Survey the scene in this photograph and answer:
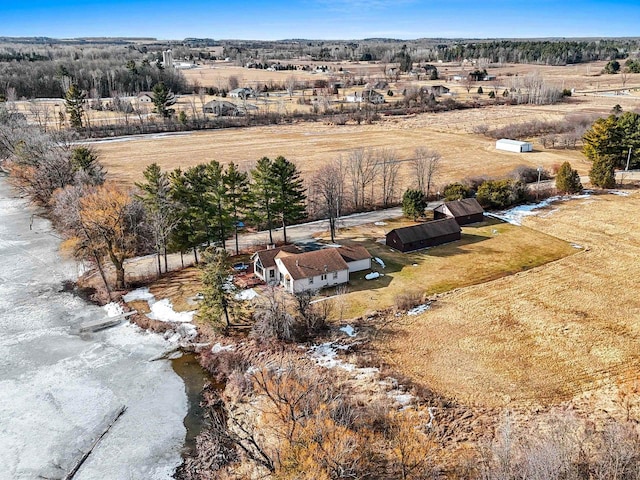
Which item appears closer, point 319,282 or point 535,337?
point 535,337

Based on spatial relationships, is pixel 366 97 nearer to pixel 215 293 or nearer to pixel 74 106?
pixel 74 106

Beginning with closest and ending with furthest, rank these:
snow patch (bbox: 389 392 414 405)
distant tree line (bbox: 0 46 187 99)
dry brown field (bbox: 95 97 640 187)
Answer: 1. snow patch (bbox: 389 392 414 405)
2. dry brown field (bbox: 95 97 640 187)
3. distant tree line (bbox: 0 46 187 99)

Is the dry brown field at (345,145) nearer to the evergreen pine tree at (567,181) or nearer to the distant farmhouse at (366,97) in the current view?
the evergreen pine tree at (567,181)

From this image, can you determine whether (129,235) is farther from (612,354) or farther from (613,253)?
(613,253)

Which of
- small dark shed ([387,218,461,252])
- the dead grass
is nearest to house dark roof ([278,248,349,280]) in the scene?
the dead grass

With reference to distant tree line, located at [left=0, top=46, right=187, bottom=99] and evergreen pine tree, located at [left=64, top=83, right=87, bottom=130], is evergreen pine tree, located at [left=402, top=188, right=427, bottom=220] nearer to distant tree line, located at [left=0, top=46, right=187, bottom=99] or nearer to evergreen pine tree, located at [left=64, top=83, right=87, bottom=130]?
evergreen pine tree, located at [left=64, top=83, right=87, bottom=130]

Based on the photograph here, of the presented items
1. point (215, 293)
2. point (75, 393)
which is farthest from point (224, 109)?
point (75, 393)

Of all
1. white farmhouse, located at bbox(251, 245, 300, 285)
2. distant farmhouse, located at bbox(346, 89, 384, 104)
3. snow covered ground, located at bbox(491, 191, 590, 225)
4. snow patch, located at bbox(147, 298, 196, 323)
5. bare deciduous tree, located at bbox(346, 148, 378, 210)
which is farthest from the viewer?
distant farmhouse, located at bbox(346, 89, 384, 104)
